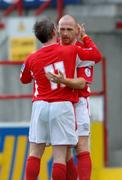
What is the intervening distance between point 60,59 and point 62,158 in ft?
2.81

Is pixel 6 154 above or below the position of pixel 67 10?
below

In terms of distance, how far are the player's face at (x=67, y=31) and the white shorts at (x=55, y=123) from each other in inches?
23.0

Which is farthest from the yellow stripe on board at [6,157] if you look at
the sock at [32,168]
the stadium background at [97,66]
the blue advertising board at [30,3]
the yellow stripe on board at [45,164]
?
the blue advertising board at [30,3]

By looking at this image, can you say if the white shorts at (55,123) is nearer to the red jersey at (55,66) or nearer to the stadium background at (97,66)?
the red jersey at (55,66)

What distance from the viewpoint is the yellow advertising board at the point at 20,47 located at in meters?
15.5

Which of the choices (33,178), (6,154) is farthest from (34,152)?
(6,154)

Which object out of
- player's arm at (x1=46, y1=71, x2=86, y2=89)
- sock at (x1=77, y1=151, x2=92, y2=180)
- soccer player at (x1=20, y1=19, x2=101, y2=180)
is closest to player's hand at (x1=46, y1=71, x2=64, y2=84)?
player's arm at (x1=46, y1=71, x2=86, y2=89)

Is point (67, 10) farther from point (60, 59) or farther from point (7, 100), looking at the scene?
point (60, 59)

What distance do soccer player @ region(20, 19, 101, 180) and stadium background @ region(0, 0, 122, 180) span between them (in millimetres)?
2745

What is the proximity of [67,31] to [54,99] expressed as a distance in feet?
2.03

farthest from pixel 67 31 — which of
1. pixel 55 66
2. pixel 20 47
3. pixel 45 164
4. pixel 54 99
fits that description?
pixel 20 47

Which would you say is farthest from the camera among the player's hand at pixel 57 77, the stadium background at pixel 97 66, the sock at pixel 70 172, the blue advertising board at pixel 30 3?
the blue advertising board at pixel 30 3

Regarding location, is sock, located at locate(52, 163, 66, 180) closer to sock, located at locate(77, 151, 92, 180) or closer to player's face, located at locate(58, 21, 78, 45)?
sock, located at locate(77, 151, 92, 180)

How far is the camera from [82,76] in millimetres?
8492
